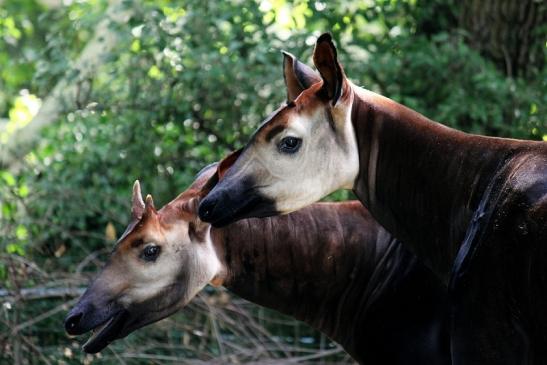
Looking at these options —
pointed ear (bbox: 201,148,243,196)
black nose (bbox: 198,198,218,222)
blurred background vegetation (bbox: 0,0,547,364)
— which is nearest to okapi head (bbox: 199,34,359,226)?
black nose (bbox: 198,198,218,222)

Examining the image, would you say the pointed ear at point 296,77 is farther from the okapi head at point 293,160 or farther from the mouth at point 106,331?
the mouth at point 106,331

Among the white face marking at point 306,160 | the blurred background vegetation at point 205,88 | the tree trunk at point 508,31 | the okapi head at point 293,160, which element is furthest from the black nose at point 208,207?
the tree trunk at point 508,31

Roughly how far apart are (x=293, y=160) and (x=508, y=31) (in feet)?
13.8

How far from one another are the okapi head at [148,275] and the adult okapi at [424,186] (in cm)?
51

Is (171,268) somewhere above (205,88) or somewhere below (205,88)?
above

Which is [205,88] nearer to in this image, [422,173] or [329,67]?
[329,67]

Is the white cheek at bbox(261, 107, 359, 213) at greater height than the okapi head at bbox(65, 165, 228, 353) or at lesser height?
greater

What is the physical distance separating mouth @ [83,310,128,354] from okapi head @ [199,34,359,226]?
27.3 inches

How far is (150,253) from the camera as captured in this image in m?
4.01

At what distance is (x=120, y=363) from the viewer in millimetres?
5648

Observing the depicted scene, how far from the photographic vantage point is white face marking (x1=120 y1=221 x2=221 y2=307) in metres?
4.00

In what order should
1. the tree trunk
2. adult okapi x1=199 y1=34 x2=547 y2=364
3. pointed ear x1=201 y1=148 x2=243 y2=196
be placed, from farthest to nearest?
the tree trunk → pointed ear x1=201 y1=148 x2=243 y2=196 → adult okapi x1=199 y1=34 x2=547 y2=364

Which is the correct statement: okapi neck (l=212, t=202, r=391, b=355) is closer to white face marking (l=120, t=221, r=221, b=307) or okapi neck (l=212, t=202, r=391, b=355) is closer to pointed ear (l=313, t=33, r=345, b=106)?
white face marking (l=120, t=221, r=221, b=307)

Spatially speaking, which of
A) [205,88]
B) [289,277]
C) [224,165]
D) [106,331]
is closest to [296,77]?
[224,165]
